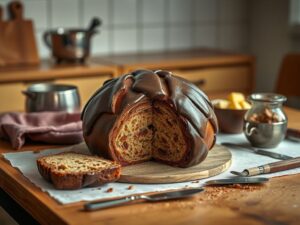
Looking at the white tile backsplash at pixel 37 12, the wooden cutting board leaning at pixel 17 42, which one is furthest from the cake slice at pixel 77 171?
the white tile backsplash at pixel 37 12

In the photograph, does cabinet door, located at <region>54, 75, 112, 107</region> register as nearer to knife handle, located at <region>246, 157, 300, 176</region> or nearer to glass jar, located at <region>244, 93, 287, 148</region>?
glass jar, located at <region>244, 93, 287, 148</region>

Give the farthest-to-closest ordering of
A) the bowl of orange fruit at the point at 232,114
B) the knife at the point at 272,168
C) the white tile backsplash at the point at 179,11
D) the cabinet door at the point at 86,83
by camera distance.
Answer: the white tile backsplash at the point at 179,11
the cabinet door at the point at 86,83
the bowl of orange fruit at the point at 232,114
the knife at the point at 272,168

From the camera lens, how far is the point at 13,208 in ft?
4.75

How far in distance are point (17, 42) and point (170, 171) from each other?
2.12 meters

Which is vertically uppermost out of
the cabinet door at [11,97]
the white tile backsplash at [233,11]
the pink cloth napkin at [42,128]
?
the white tile backsplash at [233,11]

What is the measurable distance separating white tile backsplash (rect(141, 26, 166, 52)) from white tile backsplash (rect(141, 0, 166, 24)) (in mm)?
47

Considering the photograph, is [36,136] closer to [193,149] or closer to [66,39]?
[193,149]

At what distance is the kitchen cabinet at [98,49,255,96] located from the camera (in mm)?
3357

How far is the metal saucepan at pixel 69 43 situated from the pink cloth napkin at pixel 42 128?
1372 millimetres

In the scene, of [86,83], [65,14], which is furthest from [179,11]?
[86,83]

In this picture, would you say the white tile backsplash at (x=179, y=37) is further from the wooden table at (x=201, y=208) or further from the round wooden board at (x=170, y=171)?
the wooden table at (x=201, y=208)

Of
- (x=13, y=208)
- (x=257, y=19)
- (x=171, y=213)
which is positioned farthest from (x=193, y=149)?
(x=257, y=19)

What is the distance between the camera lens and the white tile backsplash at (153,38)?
3.86 m

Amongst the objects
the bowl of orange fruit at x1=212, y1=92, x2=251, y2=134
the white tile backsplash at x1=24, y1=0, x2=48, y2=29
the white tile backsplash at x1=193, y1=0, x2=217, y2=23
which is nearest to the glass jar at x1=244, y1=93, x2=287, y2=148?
the bowl of orange fruit at x1=212, y1=92, x2=251, y2=134
